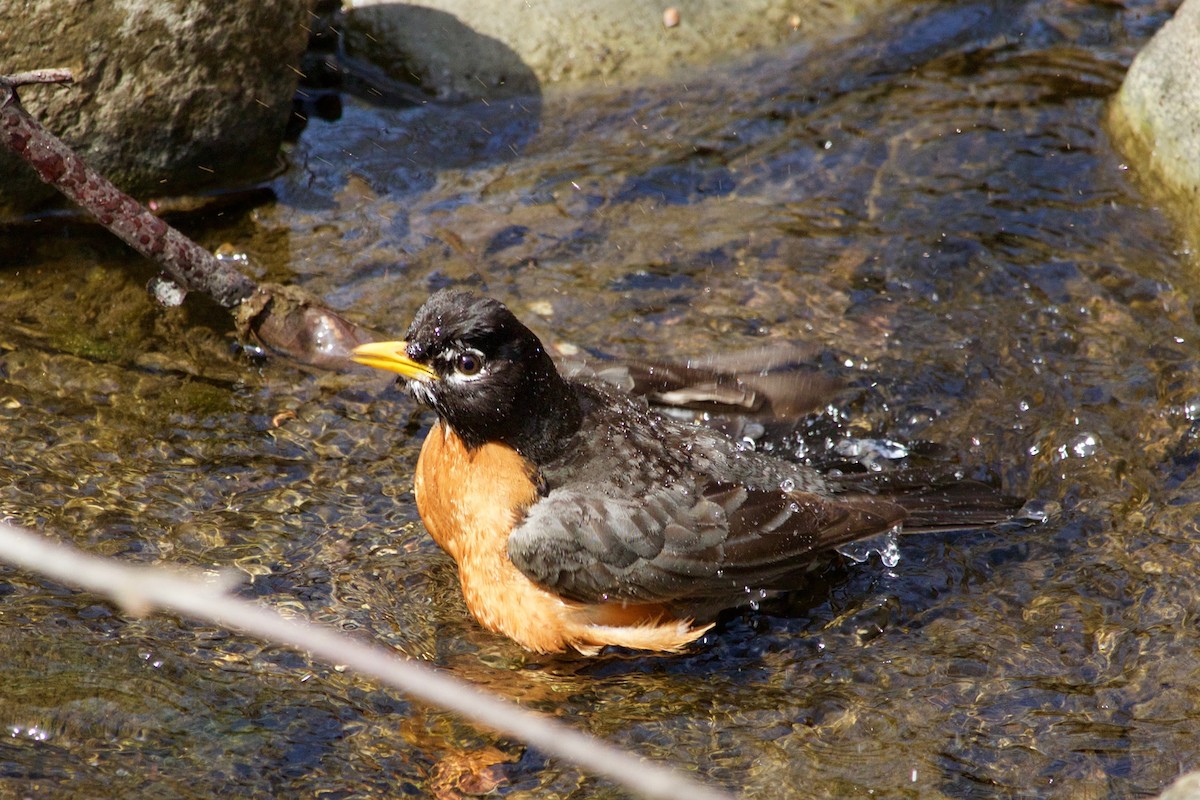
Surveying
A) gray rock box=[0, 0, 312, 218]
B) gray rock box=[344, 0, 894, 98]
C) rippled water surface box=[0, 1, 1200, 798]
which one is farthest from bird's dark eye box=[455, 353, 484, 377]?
gray rock box=[344, 0, 894, 98]

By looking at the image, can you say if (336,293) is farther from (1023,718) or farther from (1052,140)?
(1052,140)

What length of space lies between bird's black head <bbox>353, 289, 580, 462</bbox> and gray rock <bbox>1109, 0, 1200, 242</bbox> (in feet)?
14.6

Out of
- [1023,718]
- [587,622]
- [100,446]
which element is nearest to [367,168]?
[100,446]

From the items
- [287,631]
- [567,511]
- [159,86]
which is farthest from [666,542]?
[159,86]

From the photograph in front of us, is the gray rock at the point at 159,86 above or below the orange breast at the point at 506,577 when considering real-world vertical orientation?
above

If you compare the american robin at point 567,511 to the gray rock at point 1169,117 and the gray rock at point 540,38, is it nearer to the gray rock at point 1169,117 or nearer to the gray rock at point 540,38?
the gray rock at point 1169,117

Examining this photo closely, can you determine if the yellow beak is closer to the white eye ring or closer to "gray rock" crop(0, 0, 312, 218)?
the white eye ring

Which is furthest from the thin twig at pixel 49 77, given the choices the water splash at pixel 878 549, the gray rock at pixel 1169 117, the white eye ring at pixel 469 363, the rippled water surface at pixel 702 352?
the gray rock at pixel 1169 117

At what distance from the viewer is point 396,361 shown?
15.4ft

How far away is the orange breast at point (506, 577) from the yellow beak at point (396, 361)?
0.37 meters

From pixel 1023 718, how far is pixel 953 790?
0.49 meters

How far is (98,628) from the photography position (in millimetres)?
4074

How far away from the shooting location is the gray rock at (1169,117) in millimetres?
7145

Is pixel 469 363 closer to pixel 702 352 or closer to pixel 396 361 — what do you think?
pixel 396 361
